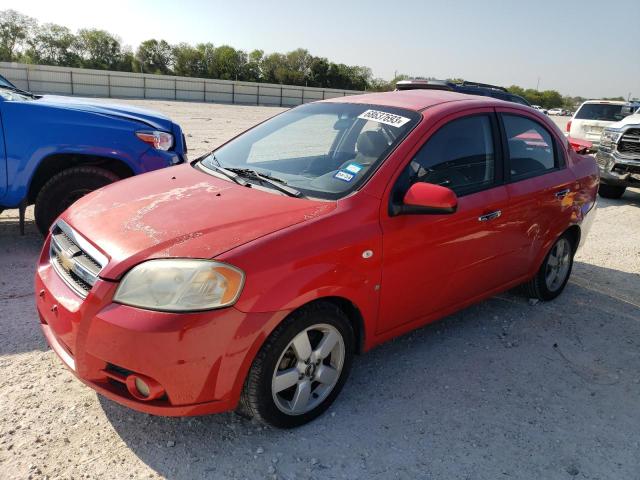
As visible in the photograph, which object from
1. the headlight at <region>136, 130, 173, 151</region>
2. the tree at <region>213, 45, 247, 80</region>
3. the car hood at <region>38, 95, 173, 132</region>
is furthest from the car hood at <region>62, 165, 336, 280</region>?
the tree at <region>213, 45, 247, 80</region>

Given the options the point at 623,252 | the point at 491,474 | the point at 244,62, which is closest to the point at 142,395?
the point at 491,474

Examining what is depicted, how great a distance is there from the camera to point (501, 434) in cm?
278

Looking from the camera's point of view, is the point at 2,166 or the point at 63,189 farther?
the point at 63,189

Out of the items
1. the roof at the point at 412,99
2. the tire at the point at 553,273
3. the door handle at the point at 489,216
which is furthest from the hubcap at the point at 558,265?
the roof at the point at 412,99

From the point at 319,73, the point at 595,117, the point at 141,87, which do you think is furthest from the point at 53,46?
the point at 595,117

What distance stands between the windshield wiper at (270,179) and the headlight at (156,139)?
6.32 ft

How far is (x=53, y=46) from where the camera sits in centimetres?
7675

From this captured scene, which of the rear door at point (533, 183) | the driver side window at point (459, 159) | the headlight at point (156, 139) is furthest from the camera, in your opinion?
the headlight at point (156, 139)

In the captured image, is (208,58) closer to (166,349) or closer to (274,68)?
(274,68)

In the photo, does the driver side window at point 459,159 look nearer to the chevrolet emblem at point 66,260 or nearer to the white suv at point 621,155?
the chevrolet emblem at point 66,260

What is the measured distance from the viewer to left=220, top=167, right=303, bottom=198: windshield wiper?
9.45ft

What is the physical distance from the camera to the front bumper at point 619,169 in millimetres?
8797

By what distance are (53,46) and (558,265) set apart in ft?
290

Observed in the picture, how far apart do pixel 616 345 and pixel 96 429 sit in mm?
3640
